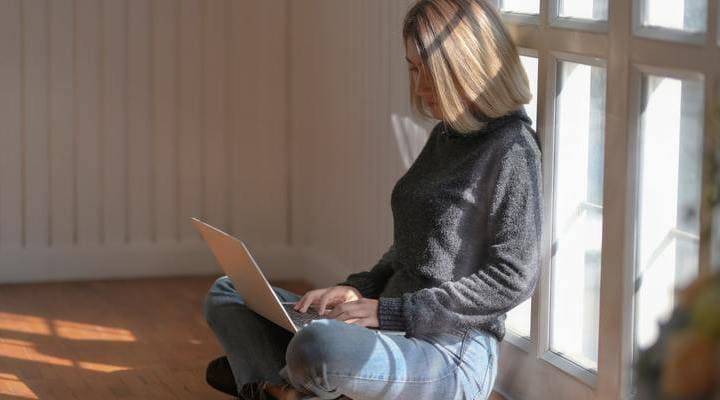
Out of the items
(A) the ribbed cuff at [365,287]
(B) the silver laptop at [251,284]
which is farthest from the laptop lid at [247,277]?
(A) the ribbed cuff at [365,287]

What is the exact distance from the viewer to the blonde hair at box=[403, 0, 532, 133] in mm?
2293

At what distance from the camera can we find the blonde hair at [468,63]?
2293mm

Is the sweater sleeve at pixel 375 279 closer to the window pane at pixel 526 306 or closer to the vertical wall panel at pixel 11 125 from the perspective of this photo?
the window pane at pixel 526 306

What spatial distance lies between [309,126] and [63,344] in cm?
129

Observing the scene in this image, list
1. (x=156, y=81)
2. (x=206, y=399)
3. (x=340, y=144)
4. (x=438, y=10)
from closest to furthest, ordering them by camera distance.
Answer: (x=438, y=10) → (x=206, y=399) → (x=340, y=144) → (x=156, y=81)


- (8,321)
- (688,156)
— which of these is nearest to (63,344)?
(8,321)

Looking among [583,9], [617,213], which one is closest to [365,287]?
[617,213]

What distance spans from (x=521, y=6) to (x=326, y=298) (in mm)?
770

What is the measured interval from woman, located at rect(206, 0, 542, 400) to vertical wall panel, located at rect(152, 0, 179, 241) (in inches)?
72.2

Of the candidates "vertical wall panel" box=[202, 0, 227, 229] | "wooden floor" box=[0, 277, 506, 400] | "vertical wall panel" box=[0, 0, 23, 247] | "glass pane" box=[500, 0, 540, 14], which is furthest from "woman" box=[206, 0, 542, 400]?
"vertical wall panel" box=[0, 0, 23, 247]

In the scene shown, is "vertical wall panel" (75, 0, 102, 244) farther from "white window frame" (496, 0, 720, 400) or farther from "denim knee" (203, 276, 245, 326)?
"white window frame" (496, 0, 720, 400)

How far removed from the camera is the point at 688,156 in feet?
6.61

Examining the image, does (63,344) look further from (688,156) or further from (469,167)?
(688,156)

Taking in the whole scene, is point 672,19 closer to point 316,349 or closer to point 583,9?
point 583,9
